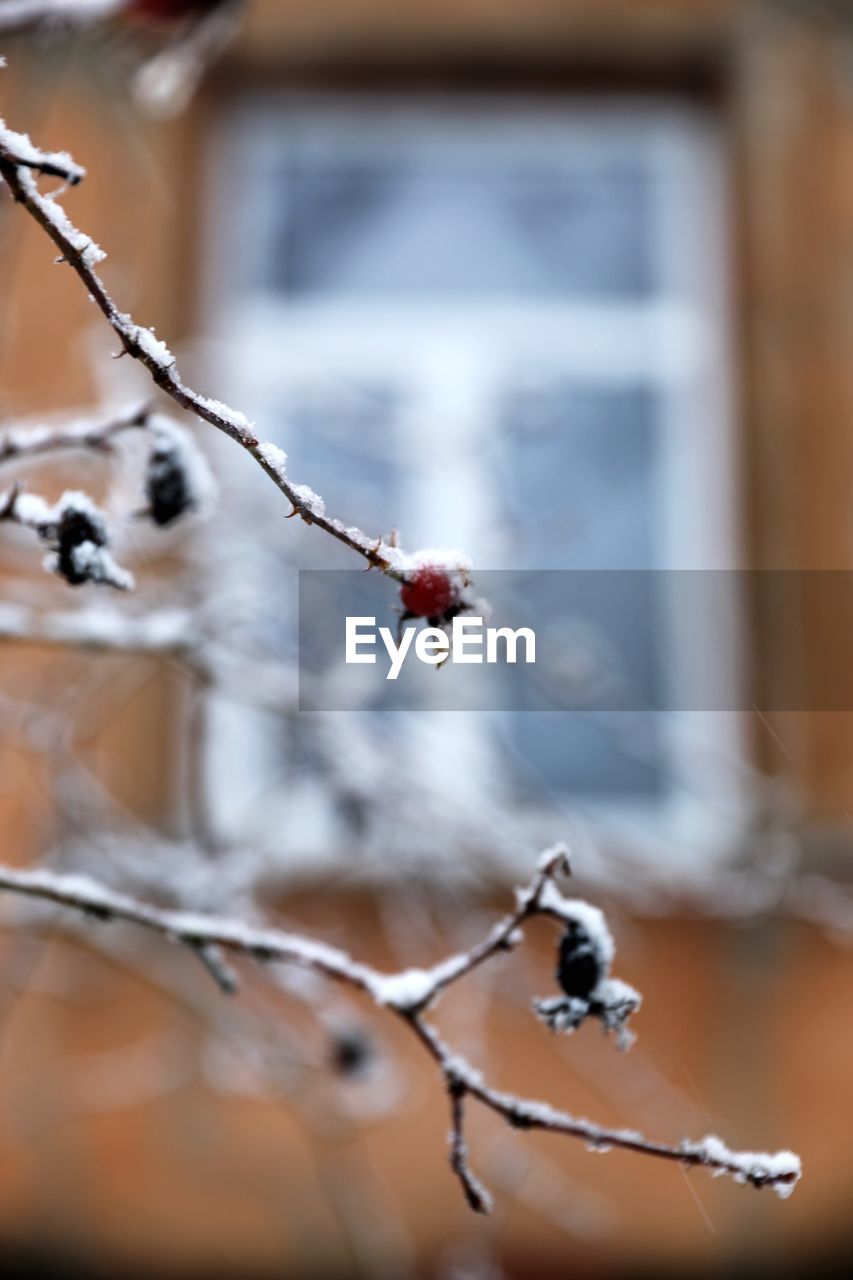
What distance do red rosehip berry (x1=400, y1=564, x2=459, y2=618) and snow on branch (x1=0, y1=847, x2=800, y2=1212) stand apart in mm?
127

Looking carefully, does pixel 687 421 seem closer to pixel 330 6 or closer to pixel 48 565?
pixel 330 6

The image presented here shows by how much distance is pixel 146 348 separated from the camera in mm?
461

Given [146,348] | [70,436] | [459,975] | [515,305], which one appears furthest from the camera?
[515,305]

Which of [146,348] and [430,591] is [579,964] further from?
[146,348]

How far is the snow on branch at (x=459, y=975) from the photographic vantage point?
0.57m

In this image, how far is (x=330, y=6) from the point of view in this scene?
9.24 ft

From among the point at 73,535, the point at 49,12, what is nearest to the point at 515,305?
the point at 49,12

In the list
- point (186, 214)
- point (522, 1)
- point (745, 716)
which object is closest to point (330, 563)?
point (745, 716)

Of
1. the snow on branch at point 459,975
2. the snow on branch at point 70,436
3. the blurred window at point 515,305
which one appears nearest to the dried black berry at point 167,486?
the snow on branch at point 70,436

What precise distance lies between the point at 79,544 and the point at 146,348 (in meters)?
0.19

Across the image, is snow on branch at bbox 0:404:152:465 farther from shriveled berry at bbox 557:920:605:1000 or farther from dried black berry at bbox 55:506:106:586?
shriveled berry at bbox 557:920:605:1000

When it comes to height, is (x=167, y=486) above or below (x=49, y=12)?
below

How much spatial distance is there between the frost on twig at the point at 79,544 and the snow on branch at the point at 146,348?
177 millimetres

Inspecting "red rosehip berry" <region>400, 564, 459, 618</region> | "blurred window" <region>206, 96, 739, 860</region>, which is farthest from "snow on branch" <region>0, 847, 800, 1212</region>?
"blurred window" <region>206, 96, 739, 860</region>
